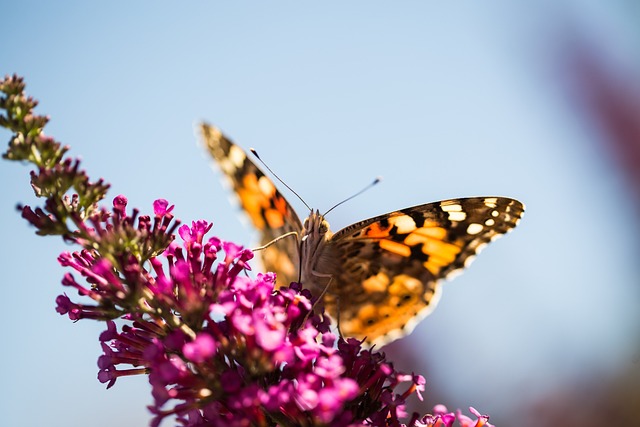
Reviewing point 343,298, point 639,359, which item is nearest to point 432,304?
point 343,298

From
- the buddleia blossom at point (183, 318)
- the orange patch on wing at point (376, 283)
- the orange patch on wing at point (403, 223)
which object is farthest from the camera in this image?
the orange patch on wing at point (376, 283)

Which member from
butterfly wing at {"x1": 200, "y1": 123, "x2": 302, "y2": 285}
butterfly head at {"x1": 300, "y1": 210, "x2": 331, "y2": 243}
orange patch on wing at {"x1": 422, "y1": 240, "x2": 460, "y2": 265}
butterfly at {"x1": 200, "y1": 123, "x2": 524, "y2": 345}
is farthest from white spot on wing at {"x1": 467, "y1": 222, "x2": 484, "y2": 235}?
butterfly wing at {"x1": 200, "y1": 123, "x2": 302, "y2": 285}

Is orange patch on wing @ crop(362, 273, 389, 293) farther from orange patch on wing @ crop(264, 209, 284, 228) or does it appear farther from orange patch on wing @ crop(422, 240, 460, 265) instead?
orange patch on wing @ crop(264, 209, 284, 228)

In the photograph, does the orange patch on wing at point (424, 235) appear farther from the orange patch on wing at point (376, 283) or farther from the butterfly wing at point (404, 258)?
the orange patch on wing at point (376, 283)

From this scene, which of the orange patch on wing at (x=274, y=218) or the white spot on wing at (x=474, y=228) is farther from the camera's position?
the orange patch on wing at (x=274, y=218)

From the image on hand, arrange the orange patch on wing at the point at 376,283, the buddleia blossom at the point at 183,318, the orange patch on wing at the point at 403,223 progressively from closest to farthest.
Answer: the buddleia blossom at the point at 183,318 → the orange patch on wing at the point at 403,223 → the orange patch on wing at the point at 376,283

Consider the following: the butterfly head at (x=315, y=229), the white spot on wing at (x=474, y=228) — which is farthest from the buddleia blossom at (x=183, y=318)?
the white spot on wing at (x=474, y=228)

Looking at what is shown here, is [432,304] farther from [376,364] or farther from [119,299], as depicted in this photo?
[119,299]
